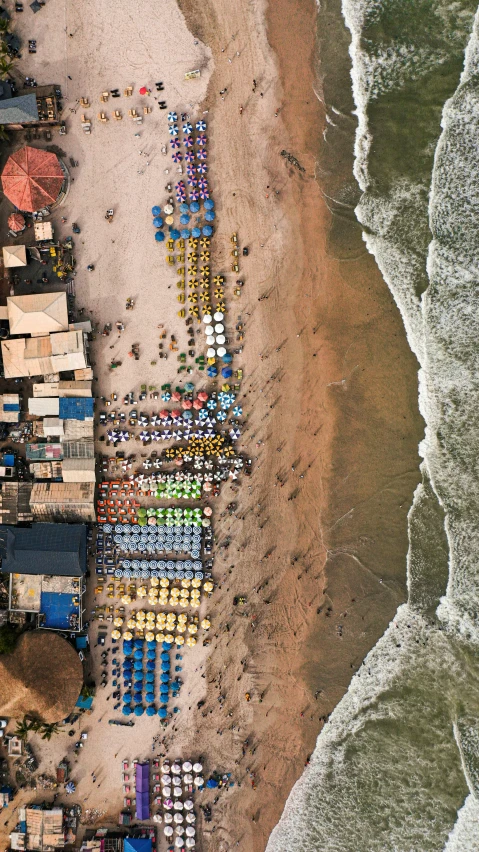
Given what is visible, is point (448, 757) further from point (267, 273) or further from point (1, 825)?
point (267, 273)

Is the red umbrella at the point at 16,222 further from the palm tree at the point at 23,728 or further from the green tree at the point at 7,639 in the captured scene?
the palm tree at the point at 23,728

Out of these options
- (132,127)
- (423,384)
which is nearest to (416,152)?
(423,384)

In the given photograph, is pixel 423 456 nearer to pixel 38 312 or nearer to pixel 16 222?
pixel 38 312

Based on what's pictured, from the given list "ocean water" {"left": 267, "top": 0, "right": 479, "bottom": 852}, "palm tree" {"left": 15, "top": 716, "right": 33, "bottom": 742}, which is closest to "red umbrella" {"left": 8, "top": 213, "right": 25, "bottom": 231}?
"ocean water" {"left": 267, "top": 0, "right": 479, "bottom": 852}

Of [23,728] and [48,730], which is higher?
[23,728]

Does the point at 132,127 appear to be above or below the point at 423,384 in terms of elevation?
above

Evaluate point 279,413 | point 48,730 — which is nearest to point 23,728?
point 48,730

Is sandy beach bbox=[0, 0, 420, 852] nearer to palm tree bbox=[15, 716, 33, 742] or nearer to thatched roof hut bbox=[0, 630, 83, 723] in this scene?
thatched roof hut bbox=[0, 630, 83, 723]
